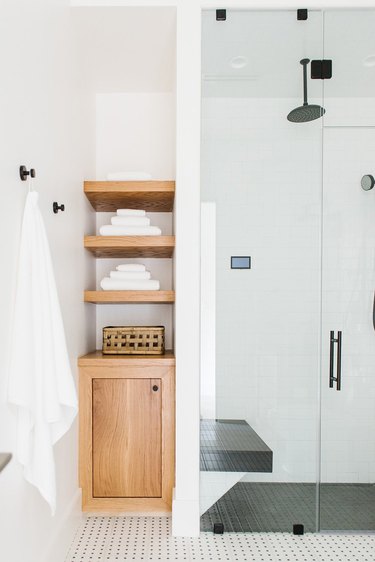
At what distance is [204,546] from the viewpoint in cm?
223

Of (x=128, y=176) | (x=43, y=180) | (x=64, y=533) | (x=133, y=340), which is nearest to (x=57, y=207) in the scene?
(x=43, y=180)

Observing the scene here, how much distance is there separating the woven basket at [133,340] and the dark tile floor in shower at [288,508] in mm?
852

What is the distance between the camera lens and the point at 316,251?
235 cm

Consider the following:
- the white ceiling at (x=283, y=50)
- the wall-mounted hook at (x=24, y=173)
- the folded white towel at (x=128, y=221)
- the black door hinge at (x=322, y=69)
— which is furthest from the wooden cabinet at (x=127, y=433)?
the black door hinge at (x=322, y=69)

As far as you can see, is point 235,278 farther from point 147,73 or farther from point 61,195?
point 147,73

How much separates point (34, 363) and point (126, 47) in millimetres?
1878

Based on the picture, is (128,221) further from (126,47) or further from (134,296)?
(126,47)

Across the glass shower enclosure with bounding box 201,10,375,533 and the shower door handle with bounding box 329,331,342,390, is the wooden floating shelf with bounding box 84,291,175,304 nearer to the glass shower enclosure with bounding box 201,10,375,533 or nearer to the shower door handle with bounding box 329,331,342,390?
the glass shower enclosure with bounding box 201,10,375,533

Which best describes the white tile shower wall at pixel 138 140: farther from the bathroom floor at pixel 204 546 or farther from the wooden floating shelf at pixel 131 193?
the bathroom floor at pixel 204 546

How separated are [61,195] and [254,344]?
1.15 meters

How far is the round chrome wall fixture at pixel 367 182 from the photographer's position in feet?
7.70

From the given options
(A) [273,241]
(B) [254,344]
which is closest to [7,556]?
(B) [254,344]

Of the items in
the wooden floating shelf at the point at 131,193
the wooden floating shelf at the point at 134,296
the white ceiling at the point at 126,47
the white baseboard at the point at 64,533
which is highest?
the white ceiling at the point at 126,47

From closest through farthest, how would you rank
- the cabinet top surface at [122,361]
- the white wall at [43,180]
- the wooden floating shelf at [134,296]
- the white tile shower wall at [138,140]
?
the white wall at [43,180]
the cabinet top surface at [122,361]
the wooden floating shelf at [134,296]
the white tile shower wall at [138,140]
